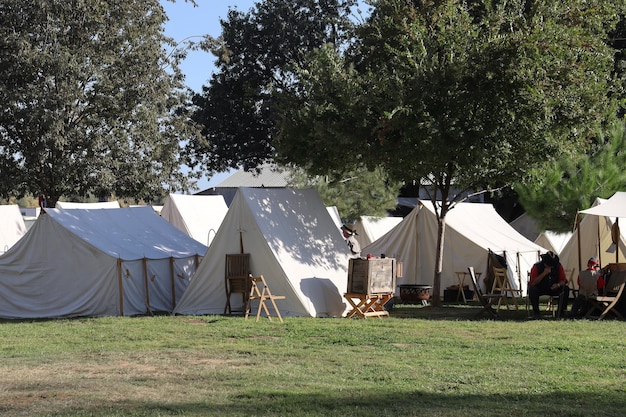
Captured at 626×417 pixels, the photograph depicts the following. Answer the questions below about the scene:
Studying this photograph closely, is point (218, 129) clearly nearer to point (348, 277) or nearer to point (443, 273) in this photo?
point (443, 273)

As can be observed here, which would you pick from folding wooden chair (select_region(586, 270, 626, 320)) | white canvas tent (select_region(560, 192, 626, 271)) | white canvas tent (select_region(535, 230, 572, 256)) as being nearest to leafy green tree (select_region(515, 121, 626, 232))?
white canvas tent (select_region(560, 192, 626, 271))

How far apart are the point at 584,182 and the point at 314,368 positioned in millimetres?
14278

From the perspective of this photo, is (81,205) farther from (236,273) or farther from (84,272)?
(236,273)

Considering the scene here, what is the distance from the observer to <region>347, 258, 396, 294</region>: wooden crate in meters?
14.8

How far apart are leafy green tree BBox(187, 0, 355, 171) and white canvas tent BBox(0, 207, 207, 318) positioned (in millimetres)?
22356

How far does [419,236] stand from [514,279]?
253cm

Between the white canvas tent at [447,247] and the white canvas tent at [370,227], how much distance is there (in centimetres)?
561

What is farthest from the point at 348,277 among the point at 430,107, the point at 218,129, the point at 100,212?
the point at 218,129

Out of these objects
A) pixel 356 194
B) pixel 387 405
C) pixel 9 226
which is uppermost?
pixel 356 194

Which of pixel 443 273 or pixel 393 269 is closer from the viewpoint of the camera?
pixel 393 269

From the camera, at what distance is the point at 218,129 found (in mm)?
40844

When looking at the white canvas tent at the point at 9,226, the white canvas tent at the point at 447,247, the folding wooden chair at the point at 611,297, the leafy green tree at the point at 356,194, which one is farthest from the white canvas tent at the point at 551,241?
the white canvas tent at the point at 9,226

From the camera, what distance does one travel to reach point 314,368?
939 cm

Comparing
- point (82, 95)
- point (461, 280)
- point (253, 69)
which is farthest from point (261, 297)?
point (253, 69)
